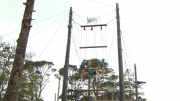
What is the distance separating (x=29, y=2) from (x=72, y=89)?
24.7 meters

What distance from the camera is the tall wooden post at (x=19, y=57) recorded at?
4855 mm

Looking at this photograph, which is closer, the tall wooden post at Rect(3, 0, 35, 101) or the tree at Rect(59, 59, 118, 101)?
the tall wooden post at Rect(3, 0, 35, 101)

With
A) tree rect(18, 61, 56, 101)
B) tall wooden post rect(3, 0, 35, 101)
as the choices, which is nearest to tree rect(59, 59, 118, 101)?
tree rect(18, 61, 56, 101)

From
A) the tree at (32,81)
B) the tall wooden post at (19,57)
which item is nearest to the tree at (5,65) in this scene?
the tree at (32,81)

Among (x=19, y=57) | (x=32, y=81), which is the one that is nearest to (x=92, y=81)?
(x=32, y=81)

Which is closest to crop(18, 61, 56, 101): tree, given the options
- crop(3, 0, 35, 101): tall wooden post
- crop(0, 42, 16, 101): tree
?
crop(0, 42, 16, 101): tree

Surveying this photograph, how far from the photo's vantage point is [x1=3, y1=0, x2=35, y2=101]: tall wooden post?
486 cm

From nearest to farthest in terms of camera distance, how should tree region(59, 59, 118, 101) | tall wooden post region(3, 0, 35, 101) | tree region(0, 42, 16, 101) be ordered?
tall wooden post region(3, 0, 35, 101)
tree region(0, 42, 16, 101)
tree region(59, 59, 118, 101)

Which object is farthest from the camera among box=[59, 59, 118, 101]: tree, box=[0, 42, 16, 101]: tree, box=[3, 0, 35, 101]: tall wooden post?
box=[59, 59, 118, 101]: tree

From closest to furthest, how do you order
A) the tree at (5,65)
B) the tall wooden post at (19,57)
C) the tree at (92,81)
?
the tall wooden post at (19,57)
the tree at (5,65)
the tree at (92,81)

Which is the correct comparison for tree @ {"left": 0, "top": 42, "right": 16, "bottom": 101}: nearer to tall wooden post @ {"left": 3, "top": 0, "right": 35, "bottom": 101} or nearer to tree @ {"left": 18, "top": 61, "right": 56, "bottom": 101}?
tree @ {"left": 18, "top": 61, "right": 56, "bottom": 101}

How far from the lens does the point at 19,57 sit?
17.1ft

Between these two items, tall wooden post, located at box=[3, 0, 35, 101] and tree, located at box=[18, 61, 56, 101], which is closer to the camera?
tall wooden post, located at box=[3, 0, 35, 101]

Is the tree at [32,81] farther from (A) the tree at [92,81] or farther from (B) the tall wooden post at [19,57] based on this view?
(B) the tall wooden post at [19,57]
